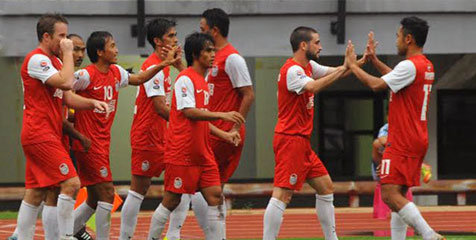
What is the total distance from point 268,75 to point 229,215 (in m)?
4.66

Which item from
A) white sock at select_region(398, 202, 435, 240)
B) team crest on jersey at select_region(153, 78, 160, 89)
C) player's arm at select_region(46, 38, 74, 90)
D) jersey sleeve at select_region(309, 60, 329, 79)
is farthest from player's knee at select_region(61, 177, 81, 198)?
white sock at select_region(398, 202, 435, 240)

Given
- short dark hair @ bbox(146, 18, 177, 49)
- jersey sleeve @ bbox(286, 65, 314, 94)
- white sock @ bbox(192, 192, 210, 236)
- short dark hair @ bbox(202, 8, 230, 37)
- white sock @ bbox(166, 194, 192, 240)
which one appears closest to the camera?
jersey sleeve @ bbox(286, 65, 314, 94)

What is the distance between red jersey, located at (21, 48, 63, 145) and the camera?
1034 cm

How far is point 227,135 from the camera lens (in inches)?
428

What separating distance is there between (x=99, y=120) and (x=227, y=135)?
4.32 ft

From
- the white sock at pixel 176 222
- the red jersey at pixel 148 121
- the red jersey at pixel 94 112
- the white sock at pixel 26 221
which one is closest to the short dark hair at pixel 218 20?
the red jersey at pixel 148 121

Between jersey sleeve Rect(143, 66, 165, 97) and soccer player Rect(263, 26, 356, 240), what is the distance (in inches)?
50.1

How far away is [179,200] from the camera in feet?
35.9

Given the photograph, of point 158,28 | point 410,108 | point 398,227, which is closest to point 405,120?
point 410,108

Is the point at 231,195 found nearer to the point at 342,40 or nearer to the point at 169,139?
the point at 342,40

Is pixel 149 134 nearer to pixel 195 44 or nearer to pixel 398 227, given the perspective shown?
pixel 195 44

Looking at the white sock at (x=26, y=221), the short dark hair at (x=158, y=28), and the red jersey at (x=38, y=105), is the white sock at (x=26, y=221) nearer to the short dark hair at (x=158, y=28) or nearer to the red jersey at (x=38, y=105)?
the red jersey at (x=38, y=105)

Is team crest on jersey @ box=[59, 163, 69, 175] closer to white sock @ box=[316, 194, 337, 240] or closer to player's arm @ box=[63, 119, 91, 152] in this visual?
player's arm @ box=[63, 119, 91, 152]

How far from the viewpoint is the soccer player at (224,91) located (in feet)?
37.9
